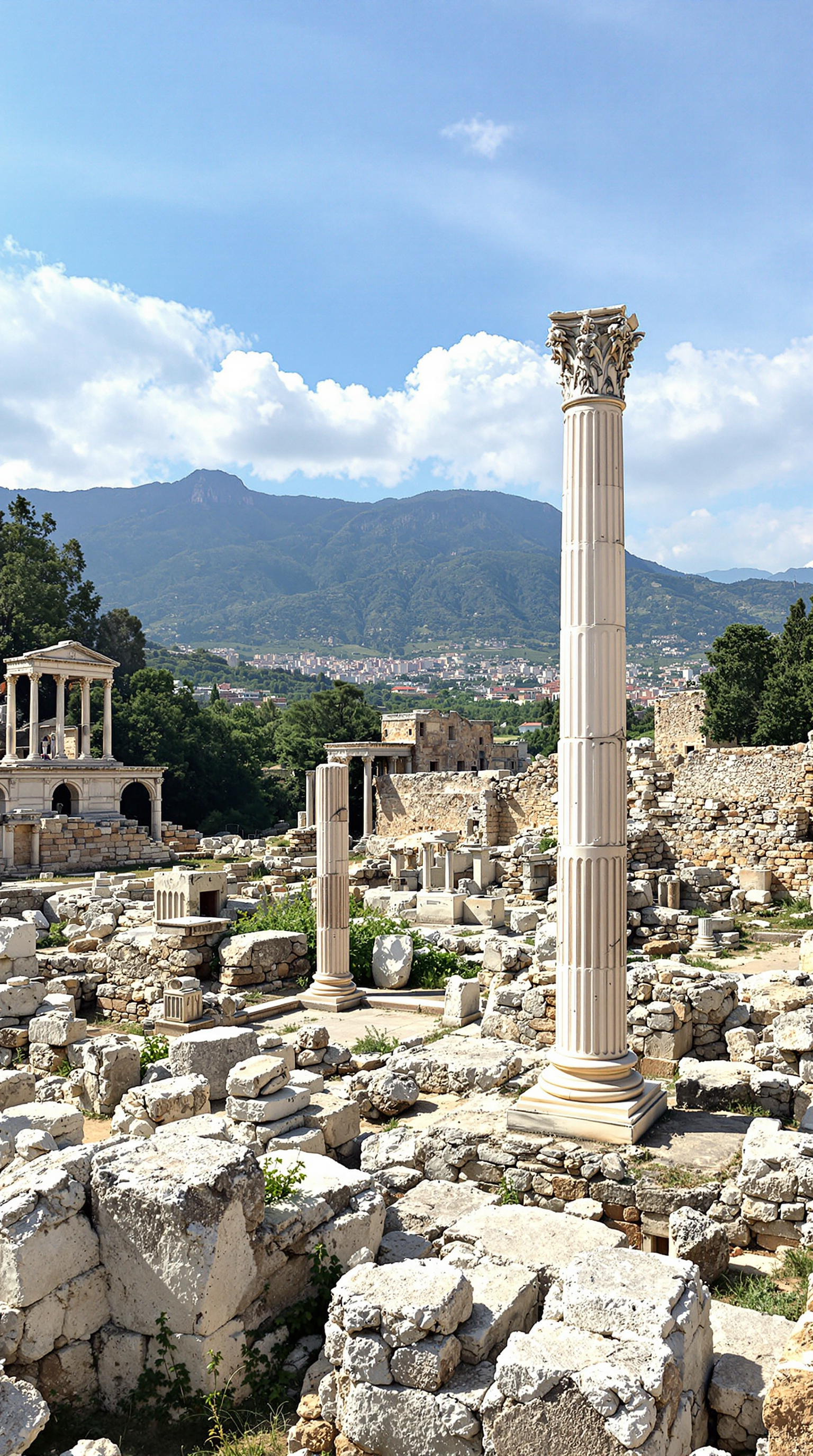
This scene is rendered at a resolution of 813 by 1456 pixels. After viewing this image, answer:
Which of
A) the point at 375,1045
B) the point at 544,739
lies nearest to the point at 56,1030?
the point at 375,1045

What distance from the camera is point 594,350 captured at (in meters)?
7.88

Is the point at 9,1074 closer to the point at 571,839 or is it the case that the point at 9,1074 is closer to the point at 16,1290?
Result: the point at 16,1290

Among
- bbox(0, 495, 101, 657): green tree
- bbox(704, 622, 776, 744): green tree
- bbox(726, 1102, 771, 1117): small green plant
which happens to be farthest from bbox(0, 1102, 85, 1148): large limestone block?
bbox(0, 495, 101, 657): green tree

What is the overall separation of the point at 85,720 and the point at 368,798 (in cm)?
1399

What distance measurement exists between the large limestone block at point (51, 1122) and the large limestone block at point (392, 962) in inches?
339

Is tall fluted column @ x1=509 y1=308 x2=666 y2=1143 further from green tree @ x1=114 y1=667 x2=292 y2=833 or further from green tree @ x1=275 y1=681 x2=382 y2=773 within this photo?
green tree @ x1=275 y1=681 x2=382 y2=773

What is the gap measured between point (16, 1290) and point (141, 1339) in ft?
2.37

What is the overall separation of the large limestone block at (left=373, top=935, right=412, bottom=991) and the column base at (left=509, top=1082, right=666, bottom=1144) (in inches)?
334

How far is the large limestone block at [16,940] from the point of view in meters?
14.3

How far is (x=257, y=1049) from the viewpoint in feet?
33.3

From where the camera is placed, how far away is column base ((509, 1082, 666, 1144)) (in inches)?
281

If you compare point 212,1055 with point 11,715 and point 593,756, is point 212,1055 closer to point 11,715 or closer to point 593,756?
point 593,756

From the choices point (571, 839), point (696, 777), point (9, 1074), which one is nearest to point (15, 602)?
point (696, 777)

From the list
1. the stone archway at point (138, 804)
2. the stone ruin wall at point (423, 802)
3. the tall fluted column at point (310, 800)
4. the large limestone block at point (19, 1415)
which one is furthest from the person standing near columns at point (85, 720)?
the large limestone block at point (19, 1415)
